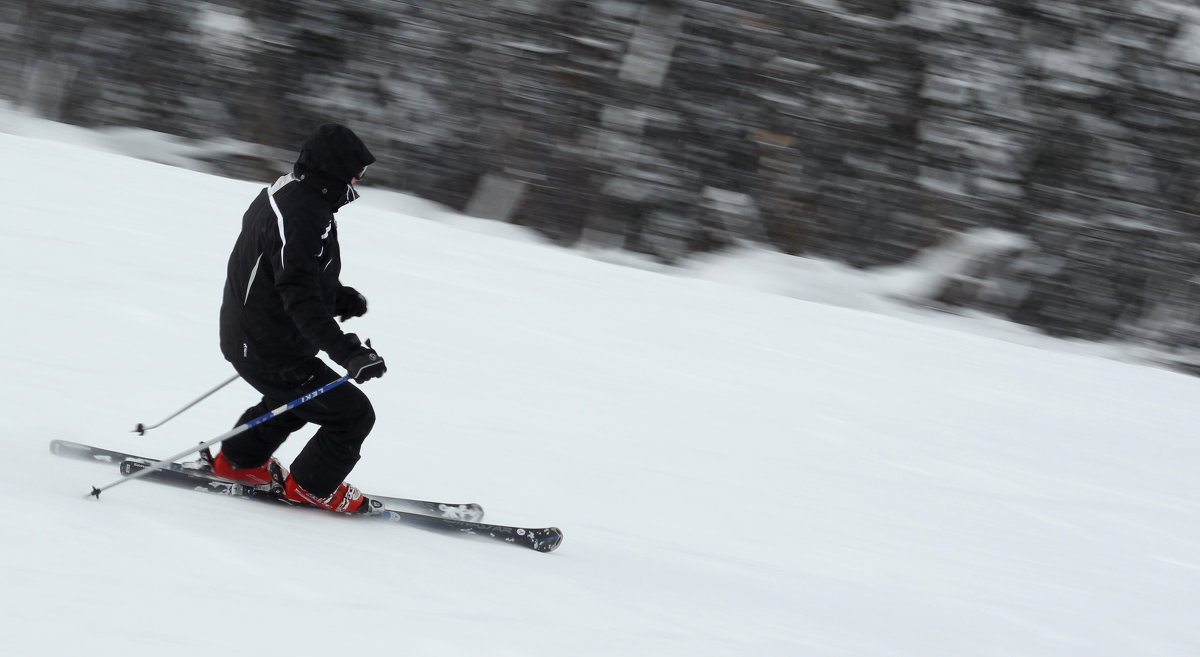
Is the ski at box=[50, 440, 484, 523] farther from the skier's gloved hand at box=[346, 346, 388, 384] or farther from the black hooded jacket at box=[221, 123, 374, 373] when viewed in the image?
the skier's gloved hand at box=[346, 346, 388, 384]

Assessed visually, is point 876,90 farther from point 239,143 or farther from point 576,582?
point 576,582

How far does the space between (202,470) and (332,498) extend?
46 centimetres

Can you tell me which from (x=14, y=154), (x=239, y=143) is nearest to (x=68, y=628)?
(x=14, y=154)

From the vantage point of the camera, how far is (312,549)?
3037mm

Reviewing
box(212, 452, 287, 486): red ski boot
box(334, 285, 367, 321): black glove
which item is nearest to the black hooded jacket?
box(334, 285, 367, 321): black glove

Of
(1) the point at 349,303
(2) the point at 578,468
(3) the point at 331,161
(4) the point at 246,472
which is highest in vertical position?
(3) the point at 331,161

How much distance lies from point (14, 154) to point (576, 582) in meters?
6.23

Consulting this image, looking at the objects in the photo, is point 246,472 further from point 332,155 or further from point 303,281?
point 332,155

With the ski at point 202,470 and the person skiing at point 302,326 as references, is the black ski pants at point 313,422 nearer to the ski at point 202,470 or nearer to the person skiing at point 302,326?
the person skiing at point 302,326

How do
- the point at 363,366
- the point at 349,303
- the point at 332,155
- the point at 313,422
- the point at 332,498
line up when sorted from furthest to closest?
the point at 349,303
the point at 332,498
the point at 313,422
the point at 332,155
the point at 363,366

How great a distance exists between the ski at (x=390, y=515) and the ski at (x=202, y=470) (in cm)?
2

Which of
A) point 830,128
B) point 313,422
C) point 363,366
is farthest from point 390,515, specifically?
point 830,128

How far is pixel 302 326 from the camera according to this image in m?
3.03

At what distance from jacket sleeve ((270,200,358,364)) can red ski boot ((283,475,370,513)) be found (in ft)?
2.06
